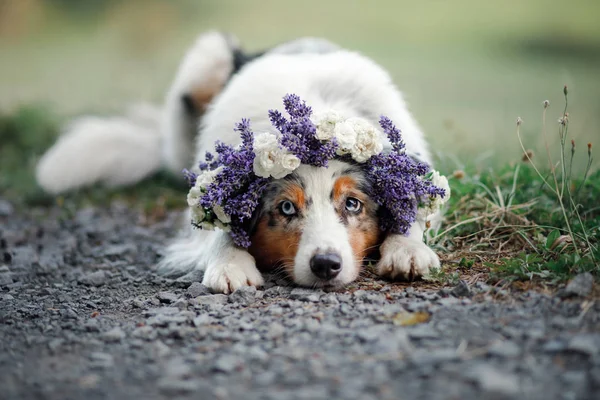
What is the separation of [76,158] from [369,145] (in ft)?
13.0

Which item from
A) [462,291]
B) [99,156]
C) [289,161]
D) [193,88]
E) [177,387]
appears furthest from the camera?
[99,156]

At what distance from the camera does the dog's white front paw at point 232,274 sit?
3.40 metres

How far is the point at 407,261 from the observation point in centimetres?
338

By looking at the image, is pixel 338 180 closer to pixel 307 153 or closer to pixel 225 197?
pixel 307 153

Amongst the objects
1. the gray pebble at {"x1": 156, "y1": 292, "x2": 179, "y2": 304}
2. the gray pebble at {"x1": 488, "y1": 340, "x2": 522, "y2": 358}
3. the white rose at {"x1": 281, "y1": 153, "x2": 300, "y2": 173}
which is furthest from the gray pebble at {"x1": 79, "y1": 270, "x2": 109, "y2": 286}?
the gray pebble at {"x1": 488, "y1": 340, "x2": 522, "y2": 358}

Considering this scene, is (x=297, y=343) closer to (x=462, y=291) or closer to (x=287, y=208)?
(x=462, y=291)

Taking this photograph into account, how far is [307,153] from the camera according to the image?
11.2 ft

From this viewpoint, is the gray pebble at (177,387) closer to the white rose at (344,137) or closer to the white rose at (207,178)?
the white rose at (207,178)

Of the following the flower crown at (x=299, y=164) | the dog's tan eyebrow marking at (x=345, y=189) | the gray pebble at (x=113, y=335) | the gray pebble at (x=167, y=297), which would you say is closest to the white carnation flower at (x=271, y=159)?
the flower crown at (x=299, y=164)

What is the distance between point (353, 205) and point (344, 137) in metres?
0.39

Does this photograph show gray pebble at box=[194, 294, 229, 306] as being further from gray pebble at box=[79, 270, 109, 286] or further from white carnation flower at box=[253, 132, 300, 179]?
gray pebble at box=[79, 270, 109, 286]

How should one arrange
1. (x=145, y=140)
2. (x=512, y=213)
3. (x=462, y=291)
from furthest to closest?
1. (x=145, y=140)
2. (x=512, y=213)
3. (x=462, y=291)

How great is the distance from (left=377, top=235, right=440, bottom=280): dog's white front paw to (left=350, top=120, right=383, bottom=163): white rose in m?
0.54

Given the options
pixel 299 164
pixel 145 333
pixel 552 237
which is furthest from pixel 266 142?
pixel 552 237
